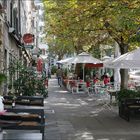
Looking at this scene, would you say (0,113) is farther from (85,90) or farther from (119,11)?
(85,90)

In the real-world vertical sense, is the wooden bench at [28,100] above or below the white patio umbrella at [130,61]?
below

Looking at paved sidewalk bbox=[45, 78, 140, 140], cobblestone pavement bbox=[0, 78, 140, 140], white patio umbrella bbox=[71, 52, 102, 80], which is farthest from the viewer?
white patio umbrella bbox=[71, 52, 102, 80]

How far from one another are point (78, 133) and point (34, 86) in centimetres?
510

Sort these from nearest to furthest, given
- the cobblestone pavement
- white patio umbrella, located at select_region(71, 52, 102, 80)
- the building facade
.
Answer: the cobblestone pavement < the building facade < white patio umbrella, located at select_region(71, 52, 102, 80)

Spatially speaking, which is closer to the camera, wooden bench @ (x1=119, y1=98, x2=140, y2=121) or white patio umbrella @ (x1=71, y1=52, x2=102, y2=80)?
wooden bench @ (x1=119, y1=98, x2=140, y2=121)

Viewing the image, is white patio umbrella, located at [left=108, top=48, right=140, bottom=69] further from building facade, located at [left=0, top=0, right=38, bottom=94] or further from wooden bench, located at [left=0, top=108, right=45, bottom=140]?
wooden bench, located at [left=0, top=108, right=45, bottom=140]

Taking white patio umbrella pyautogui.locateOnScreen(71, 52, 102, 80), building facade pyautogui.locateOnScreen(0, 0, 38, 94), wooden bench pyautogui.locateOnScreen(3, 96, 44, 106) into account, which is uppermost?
building facade pyautogui.locateOnScreen(0, 0, 38, 94)

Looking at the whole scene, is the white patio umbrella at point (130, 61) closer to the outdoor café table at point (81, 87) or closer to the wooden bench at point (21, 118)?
the wooden bench at point (21, 118)

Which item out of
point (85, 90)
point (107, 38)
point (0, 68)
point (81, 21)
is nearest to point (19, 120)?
point (0, 68)

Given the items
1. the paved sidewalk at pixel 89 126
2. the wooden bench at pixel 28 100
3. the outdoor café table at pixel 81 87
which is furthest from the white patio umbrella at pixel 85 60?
the wooden bench at pixel 28 100

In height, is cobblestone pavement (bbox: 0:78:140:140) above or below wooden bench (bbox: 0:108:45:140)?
Answer: below

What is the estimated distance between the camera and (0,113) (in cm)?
1124

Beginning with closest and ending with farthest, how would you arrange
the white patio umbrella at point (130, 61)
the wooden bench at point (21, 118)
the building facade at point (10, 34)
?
1. the wooden bench at point (21, 118)
2. the white patio umbrella at point (130, 61)
3. the building facade at point (10, 34)

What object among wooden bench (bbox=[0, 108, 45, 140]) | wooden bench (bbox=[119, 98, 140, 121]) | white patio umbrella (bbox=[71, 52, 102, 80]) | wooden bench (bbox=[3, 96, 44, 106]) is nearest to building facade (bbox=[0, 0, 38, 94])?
white patio umbrella (bbox=[71, 52, 102, 80])
